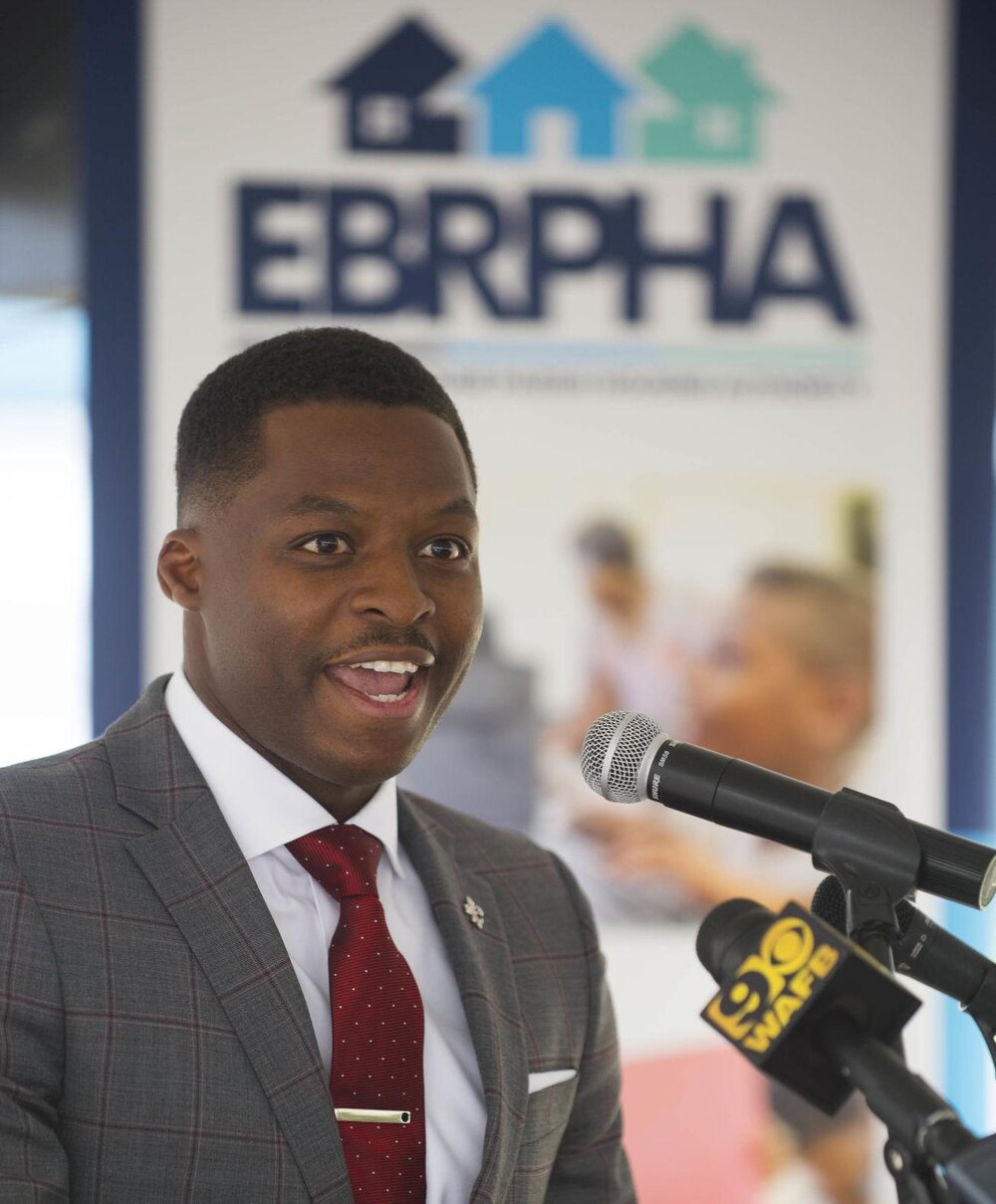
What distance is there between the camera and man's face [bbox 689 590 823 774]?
3.84 meters

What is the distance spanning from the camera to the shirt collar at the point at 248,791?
1.65 meters

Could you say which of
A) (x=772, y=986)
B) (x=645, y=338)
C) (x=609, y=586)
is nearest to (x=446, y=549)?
(x=772, y=986)

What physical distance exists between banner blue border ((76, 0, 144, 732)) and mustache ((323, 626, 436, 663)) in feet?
7.23

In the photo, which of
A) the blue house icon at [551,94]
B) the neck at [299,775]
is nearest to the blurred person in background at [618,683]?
the blue house icon at [551,94]

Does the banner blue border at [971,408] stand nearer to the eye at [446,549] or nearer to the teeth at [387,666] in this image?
the eye at [446,549]

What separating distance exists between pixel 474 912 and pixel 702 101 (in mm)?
2719

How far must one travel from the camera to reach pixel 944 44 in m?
3.97

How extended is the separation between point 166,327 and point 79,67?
2.24 ft

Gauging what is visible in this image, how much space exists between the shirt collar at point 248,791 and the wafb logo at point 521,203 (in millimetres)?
2224

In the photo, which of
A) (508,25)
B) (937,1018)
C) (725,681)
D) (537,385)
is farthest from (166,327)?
(937,1018)

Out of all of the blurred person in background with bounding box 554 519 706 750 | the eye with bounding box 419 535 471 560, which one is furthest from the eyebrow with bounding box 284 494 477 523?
the blurred person in background with bounding box 554 519 706 750

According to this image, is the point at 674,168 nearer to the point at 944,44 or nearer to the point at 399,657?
the point at 944,44

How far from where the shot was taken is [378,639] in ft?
5.19

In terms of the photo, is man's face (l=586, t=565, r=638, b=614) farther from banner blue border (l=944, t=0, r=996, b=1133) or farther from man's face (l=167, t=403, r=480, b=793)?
man's face (l=167, t=403, r=480, b=793)
